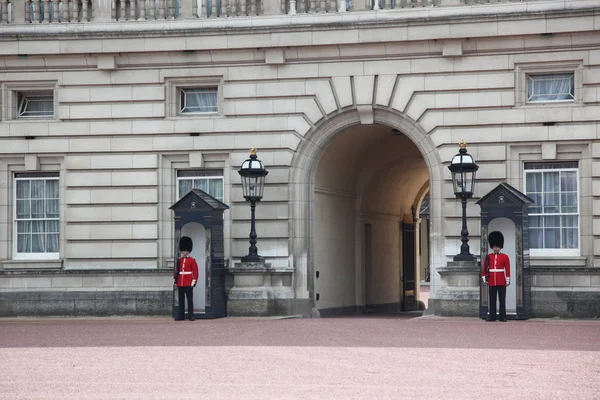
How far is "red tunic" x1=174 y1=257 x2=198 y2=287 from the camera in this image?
22.2m

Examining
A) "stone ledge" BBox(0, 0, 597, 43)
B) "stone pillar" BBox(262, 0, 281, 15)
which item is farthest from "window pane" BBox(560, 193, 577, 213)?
"stone pillar" BBox(262, 0, 281, 15)

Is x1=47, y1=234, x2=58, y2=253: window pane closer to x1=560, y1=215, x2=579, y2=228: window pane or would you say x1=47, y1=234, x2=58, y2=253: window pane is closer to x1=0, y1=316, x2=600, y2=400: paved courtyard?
x1=0, y1=316, x2=600, y2=400: paved courtyard

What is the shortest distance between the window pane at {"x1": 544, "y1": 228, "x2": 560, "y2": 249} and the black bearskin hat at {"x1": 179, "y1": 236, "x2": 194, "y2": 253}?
583 centimetres

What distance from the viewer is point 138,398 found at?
1255 centimetres

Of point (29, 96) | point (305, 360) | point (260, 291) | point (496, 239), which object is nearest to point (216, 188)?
point (260, 291)

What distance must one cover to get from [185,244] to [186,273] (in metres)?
0.59

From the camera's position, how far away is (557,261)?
22.3 m

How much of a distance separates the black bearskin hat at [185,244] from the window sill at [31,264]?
2.75 metres

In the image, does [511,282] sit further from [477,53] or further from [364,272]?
[364,272]

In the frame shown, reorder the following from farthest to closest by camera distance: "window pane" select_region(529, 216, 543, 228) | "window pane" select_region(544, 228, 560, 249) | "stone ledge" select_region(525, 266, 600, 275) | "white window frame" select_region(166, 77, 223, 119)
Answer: "white window frame" select_region(166, 77, 223, 119), "window pane" select_region(529, 216, 543, 228), "window pane" select_region(544, 228, 560, 249), "stone ledge" select_region(525, 266, 600, 275)

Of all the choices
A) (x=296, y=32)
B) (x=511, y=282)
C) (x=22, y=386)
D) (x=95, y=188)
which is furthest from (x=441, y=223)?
(x=22, y=386)

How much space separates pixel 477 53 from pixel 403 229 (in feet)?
25.7

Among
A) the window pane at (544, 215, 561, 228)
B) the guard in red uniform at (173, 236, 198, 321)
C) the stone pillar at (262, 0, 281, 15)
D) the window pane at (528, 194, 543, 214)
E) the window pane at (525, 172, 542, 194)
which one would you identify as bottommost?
the guard in red uniform at (173, 236, 198, 321)

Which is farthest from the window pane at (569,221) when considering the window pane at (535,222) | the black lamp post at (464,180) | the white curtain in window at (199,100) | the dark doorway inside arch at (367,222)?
the white curtain in window at (199,100)
